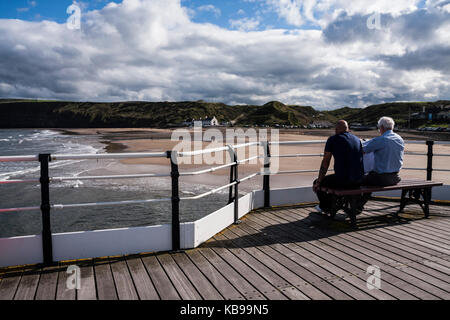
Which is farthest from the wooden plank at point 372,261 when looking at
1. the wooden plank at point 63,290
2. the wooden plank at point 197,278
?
the wooden plank at point 63,290

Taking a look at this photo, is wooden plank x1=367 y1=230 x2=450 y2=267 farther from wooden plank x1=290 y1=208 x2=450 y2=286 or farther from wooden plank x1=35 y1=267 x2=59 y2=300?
wooden plank x1=35 y1=267 x2=59 y2=300

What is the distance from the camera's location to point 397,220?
521cm

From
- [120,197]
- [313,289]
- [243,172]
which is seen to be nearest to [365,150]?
[313,289]

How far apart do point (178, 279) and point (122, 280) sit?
0.54 meters

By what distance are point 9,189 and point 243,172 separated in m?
11.1

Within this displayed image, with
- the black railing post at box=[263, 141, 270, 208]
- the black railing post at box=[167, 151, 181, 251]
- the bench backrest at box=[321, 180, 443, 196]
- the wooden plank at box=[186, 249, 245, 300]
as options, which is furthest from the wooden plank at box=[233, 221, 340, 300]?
the black railing post at box=[263, 141, 270, 208]

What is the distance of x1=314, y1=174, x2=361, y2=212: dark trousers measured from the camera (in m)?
4.71

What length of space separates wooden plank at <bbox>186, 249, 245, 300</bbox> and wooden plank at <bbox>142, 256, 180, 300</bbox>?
0.39 m

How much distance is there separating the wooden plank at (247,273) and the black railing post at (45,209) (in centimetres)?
180

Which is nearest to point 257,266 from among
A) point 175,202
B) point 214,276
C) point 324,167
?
point 214,276

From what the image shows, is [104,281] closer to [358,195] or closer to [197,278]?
[197,278]
